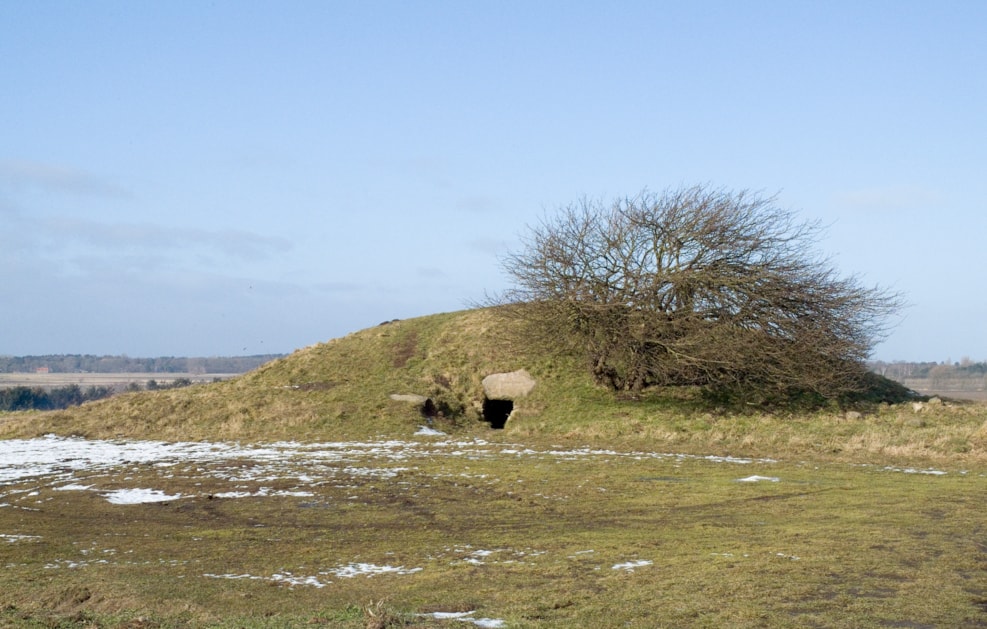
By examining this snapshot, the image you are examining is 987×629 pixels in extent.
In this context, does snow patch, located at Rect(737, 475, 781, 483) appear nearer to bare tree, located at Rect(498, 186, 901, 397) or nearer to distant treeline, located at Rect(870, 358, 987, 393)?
bare tree, located at Rect(498, 186, 901, 397)

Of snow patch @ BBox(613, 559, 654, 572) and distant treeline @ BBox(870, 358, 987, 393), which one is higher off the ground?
distant treeline @ BBox(870, 358, 987, 393)

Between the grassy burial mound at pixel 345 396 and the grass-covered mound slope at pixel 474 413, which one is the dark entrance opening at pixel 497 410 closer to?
the grassy burial mound at pixel 345 396

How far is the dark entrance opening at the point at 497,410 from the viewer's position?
3865cm

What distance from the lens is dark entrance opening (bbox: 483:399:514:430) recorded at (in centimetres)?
3865

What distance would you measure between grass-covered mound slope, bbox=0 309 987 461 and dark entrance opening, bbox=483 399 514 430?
0.63m

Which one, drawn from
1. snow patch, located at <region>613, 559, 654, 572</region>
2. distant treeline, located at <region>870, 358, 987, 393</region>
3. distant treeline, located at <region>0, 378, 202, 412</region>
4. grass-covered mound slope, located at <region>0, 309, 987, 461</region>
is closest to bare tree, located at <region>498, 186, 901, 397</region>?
grass-covered mound slope, located at <region>0, 309, 987, 461</region>

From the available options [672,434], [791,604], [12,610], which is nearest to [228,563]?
[12,610]

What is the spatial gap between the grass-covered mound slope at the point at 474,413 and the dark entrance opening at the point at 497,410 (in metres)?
0.63

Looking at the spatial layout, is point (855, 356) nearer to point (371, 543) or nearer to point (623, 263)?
point (623, 263)

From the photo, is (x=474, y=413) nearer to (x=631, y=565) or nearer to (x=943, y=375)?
(x=631, y=565)

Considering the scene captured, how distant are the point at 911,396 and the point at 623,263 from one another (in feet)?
55.4

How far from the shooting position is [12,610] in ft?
31.7

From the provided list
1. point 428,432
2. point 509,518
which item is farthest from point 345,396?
point 509,518

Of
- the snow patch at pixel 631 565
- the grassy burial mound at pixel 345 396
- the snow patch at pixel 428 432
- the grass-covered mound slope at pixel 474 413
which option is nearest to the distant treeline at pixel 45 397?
the grassy burial mound at pixel 345 396
